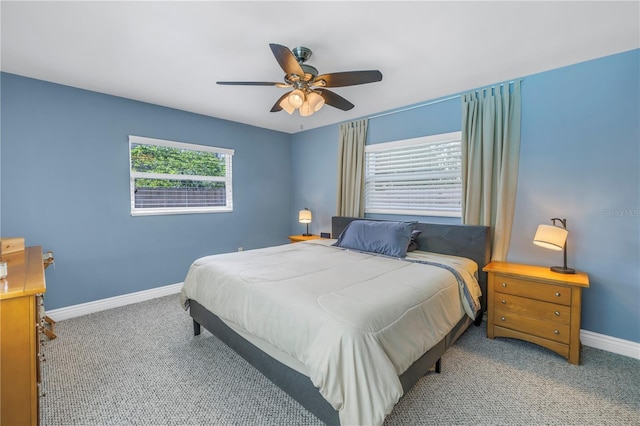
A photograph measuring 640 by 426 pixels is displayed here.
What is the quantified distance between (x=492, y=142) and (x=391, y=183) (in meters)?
1.30

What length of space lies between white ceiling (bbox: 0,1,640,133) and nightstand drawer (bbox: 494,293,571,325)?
2.11 meters

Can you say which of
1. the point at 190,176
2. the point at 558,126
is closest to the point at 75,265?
the point at 190,176

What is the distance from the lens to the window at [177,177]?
3589 mm

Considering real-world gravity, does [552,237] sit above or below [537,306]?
above

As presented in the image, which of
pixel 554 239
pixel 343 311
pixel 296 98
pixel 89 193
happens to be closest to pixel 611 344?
pixel 554 239

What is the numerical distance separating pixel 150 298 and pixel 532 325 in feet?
13.9

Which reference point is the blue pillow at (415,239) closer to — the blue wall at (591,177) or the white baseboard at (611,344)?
the blue wall at (591,177)

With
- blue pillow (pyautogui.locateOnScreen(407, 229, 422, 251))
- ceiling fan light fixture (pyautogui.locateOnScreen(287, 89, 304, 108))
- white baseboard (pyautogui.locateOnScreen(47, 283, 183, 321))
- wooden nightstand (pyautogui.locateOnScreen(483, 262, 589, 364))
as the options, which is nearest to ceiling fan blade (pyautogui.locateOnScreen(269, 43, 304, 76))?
ceiling fan light fixture (pyautogui.locateOnScreen(287, 89, 304, 108))

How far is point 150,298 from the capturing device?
3.63 meters

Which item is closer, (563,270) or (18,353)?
(18,353)

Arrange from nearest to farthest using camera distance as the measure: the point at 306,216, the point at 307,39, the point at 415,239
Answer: the point at 307,39 → the point at 415,239 → the point at 306,216

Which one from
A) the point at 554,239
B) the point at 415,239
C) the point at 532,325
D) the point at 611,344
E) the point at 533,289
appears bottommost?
the point at 611,344

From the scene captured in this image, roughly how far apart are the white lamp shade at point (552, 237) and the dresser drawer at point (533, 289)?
0.34 meters

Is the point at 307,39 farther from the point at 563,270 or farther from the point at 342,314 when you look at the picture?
the point at 563,270
